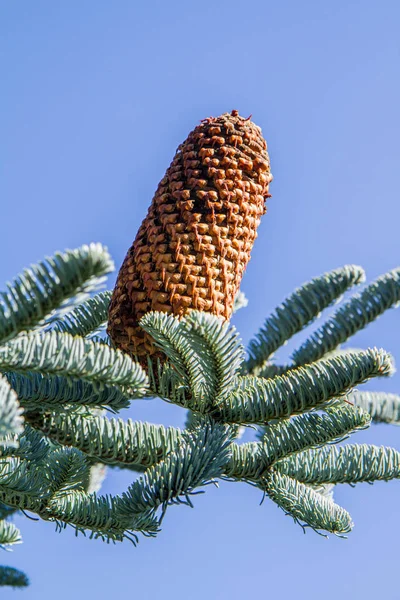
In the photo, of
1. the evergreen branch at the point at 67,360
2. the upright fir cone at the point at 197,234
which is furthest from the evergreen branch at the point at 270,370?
the evergreen branch at the point at 67,360

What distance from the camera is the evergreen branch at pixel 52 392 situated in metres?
1.80

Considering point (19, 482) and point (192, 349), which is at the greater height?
point (192, 349)

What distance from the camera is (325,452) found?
2084mm

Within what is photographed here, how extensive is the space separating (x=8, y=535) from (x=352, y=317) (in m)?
1.49

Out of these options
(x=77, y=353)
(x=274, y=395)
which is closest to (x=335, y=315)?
(x=274, y=395)

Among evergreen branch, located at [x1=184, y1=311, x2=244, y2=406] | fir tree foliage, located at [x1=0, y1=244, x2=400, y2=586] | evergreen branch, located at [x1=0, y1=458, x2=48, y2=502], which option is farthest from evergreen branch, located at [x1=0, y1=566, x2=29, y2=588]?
evergreen branch, located at [x1=184, y1=311, x2=244, y2=406]

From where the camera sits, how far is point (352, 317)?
9.43ft

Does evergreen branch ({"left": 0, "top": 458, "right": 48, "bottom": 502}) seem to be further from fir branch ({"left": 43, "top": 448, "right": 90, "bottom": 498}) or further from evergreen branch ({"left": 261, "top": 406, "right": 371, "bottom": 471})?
evergreen branch ({"left": 261, "top": 406, "right": 371, "bottom": 471})

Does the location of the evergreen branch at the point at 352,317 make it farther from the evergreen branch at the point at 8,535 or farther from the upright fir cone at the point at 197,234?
the evergreen branch at the point at 8,535

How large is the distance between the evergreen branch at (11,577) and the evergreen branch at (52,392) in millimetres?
1453

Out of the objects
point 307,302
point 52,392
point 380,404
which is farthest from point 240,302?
point 52,392

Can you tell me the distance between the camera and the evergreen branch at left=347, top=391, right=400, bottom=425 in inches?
106

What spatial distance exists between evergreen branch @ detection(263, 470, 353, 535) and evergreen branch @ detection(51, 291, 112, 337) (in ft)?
2.48

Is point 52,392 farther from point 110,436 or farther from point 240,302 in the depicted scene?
point 240,302
